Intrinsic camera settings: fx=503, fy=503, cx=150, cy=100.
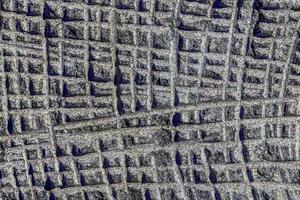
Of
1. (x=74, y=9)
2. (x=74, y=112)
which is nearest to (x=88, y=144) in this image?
(x=74, y=112)

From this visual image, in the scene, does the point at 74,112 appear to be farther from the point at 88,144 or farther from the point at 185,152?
the point at 185,152

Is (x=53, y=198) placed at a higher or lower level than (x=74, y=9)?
lower

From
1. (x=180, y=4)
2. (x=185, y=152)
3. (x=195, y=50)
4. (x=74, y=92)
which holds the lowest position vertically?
(x=185, y=152)

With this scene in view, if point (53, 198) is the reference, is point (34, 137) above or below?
above

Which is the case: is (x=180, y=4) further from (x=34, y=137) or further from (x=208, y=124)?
(x=34, y=137)

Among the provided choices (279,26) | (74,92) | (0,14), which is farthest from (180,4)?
(0,14)
